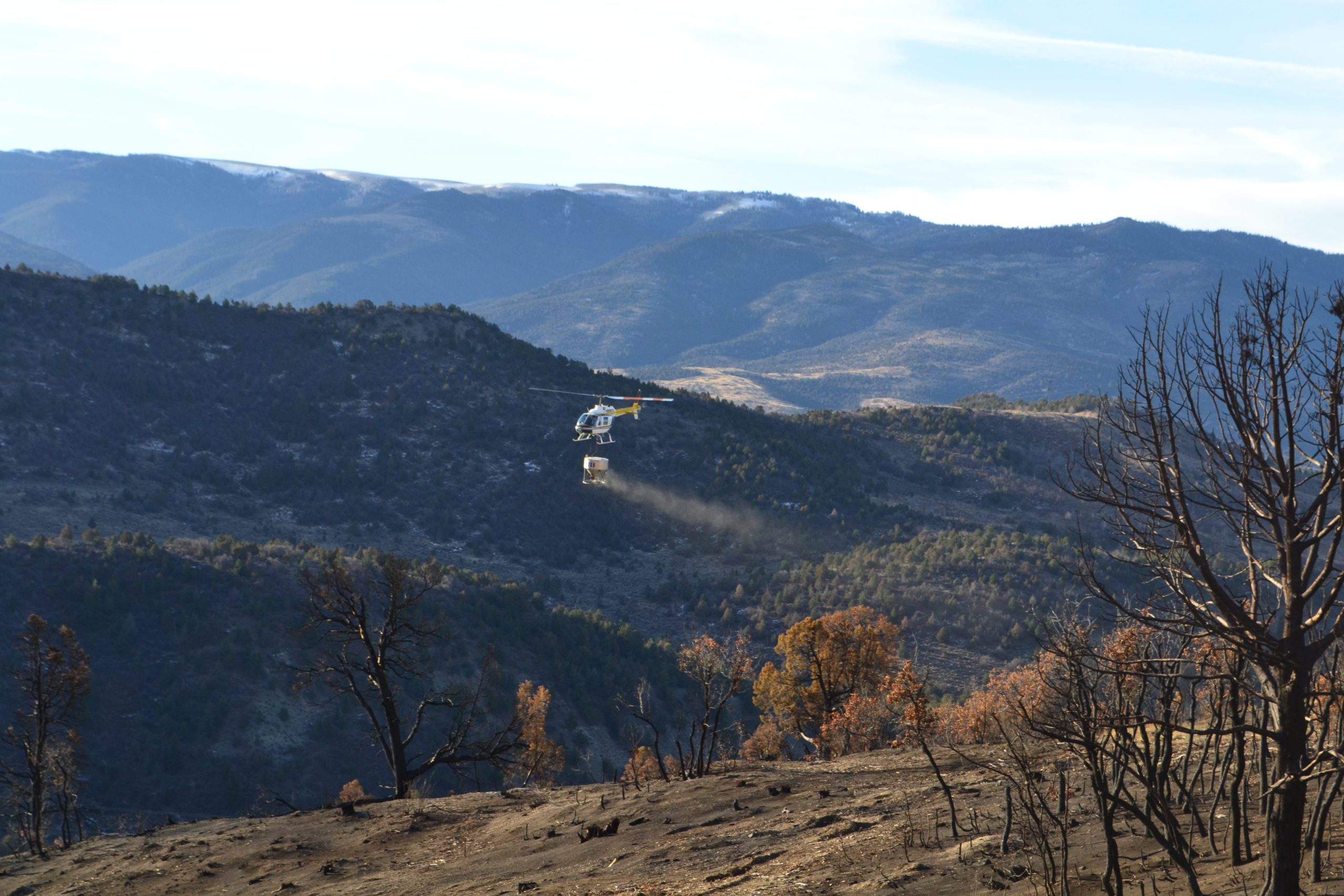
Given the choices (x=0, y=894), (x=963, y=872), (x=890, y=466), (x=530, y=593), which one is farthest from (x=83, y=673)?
(x=890, y=466)

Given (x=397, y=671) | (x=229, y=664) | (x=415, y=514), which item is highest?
(x=415, y=514)

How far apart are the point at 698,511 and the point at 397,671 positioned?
5338cm

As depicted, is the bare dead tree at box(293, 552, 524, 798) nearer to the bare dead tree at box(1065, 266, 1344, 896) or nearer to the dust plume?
the bare dead tree at box(1065, 266, 1344, 896)

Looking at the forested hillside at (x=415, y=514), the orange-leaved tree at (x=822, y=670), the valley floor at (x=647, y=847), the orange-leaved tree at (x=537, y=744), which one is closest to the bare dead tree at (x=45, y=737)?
the valley floor at (x=647, y=847)

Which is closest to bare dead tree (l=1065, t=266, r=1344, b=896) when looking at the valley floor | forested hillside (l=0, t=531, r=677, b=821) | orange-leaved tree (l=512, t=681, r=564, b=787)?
the valley floor

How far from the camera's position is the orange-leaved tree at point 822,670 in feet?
152

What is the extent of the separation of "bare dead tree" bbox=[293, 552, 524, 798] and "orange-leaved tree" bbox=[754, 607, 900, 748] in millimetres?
11042

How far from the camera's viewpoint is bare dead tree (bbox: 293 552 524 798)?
3006cm

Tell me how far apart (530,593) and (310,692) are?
59.7 ft

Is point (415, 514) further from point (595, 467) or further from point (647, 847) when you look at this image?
point (647, 847)

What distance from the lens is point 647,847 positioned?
2008 centimetres

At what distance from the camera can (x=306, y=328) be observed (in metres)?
113

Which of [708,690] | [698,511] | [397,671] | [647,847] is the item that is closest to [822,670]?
[397,671]

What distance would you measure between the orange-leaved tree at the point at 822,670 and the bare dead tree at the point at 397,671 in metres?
11.0
